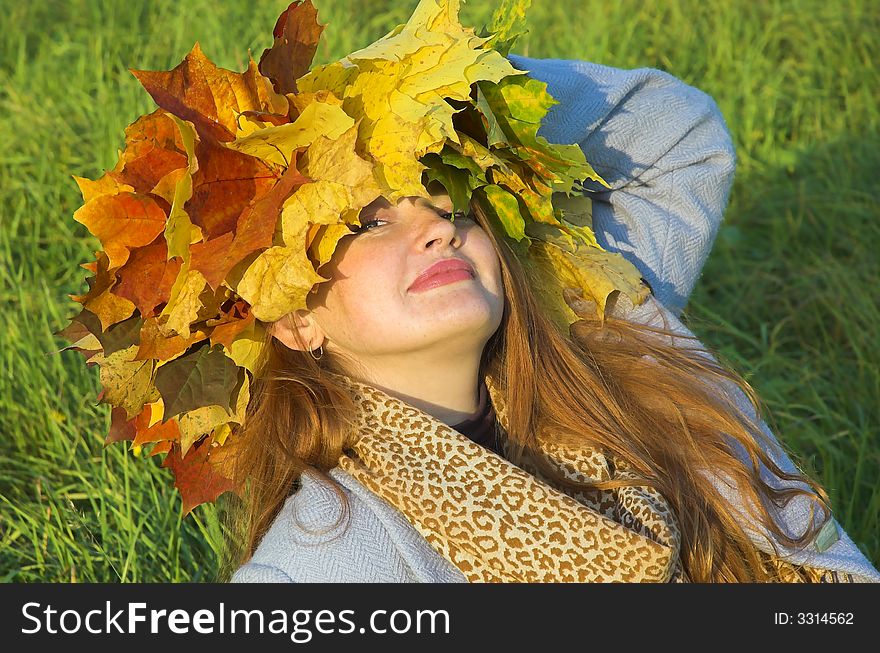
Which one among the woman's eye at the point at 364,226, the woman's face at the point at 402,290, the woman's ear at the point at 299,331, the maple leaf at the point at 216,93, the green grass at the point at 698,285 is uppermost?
the maple leaf at the point at 216,93

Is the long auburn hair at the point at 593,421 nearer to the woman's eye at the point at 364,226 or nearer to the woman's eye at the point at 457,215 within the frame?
the woman's eye at the point at 457,215

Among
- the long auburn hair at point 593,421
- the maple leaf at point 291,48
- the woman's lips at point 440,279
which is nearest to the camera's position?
the maple leaf at point 291,48

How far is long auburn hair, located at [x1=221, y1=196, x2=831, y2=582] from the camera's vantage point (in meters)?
2.26

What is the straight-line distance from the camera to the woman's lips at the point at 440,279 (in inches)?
84.7

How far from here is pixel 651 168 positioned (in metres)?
2.71

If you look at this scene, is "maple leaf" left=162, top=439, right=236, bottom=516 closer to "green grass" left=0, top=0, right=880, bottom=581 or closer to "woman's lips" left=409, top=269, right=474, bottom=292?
"green grass" left=0, top=0, right=880, bottom=581

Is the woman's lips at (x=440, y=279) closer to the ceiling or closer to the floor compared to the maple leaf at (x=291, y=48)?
closer to the floor

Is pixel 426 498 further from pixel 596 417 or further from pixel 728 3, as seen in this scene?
pixel 728 3

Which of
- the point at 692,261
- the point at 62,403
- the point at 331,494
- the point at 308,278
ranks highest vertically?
the point at 308,278

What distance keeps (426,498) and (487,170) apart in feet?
2.14

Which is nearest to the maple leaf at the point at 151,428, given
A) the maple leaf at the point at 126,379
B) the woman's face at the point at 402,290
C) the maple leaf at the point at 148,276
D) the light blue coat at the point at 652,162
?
the maple leaf at the point at 126,379

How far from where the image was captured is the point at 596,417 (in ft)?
8.00

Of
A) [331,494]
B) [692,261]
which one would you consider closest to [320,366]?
[331,494]

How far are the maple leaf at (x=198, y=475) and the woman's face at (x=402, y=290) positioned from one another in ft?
1.21
